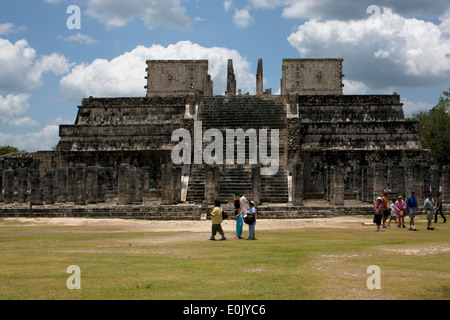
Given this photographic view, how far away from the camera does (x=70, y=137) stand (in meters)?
33.0

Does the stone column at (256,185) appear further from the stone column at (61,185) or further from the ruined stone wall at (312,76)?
the ruined stone wall at (312,76)

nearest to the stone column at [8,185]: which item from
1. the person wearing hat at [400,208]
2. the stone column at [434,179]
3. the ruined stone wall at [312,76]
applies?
the person wearing hat at [400,208]

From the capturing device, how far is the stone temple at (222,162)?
23.1m

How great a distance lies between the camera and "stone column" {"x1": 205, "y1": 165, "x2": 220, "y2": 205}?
23109 mm

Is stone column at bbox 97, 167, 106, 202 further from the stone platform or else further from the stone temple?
the stone platform

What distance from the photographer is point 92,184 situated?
2531cm

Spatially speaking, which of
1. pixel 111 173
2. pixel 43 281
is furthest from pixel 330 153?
pixel 43 281

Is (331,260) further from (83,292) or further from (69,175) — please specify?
(69,175)

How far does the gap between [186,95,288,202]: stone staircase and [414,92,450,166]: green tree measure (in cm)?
1919

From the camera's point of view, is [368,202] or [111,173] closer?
[368,202]

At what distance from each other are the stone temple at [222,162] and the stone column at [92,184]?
0.05 m

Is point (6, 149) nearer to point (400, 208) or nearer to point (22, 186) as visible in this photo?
point (22, 186)

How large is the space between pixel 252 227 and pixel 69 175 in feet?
50.3
